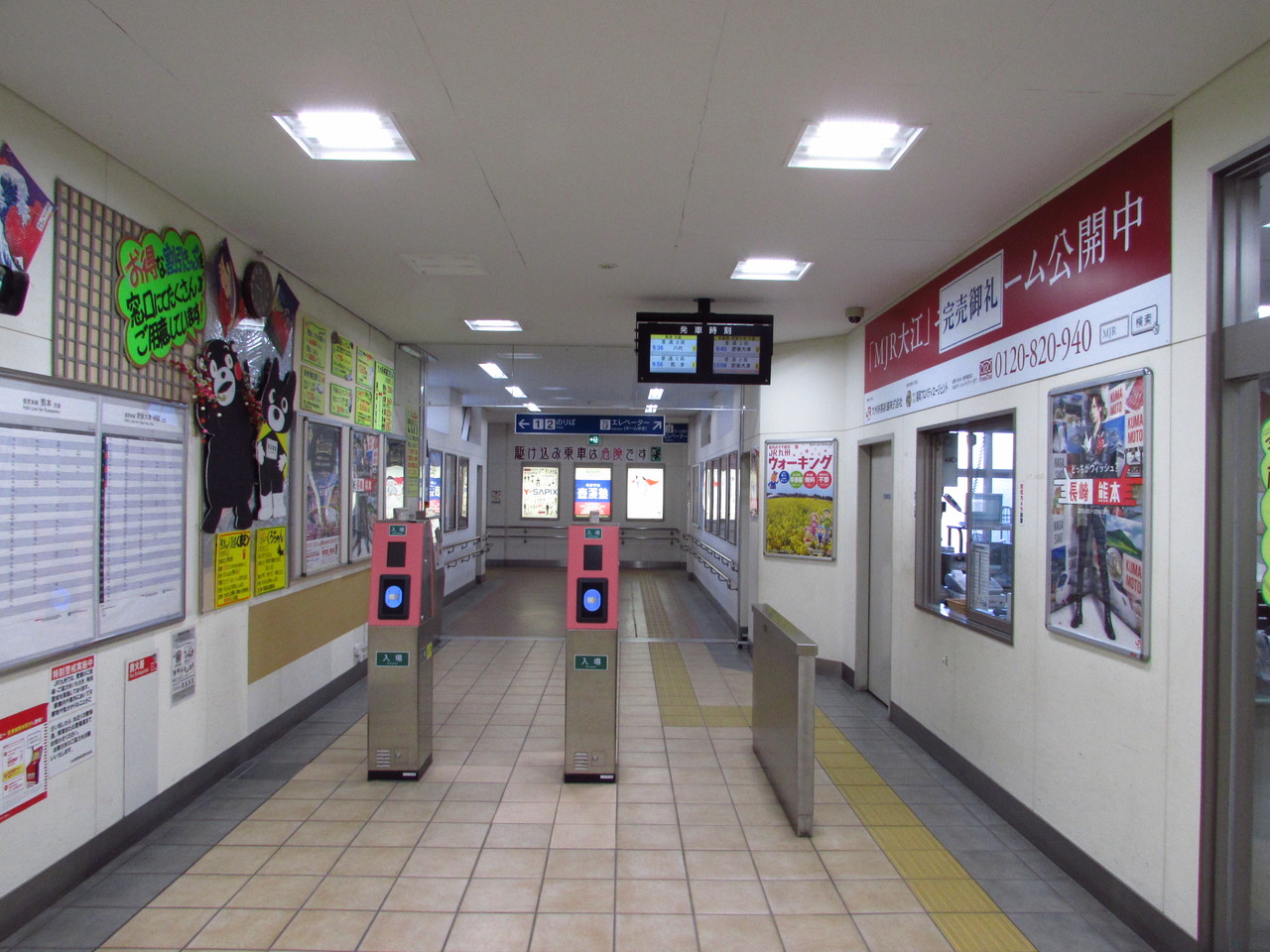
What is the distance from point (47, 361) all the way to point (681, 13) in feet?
8.39

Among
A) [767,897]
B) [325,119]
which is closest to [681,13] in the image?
[325,119]

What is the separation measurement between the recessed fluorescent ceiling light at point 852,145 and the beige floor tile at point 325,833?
3539mm

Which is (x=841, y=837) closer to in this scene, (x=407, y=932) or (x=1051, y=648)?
(x=1051, y=648)

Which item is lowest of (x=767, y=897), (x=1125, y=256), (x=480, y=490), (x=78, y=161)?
(x=767, y=897)

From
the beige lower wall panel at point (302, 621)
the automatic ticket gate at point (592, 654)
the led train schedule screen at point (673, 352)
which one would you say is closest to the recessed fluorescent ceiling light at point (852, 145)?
the automatic ticket gate at point (592, 654)

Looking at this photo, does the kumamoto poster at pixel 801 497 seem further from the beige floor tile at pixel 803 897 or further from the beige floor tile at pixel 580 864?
the beige floor tile at pixel 580 864

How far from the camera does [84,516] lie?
9.62 feet

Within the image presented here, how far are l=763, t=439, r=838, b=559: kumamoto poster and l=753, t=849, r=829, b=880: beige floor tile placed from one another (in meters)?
3.35

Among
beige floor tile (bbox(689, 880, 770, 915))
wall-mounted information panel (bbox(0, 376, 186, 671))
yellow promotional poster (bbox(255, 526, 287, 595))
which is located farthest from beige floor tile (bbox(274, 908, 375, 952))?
yellow promotional poster (bbox(255, 526, 287, 595))

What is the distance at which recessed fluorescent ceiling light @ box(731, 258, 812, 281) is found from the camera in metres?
4.54

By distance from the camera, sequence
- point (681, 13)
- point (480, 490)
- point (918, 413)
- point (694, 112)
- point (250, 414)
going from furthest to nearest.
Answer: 1. point (480, 490)
2. point (918, 413)
3. point (250, 414)
4. point (694, 112)
5. point (681, 13)

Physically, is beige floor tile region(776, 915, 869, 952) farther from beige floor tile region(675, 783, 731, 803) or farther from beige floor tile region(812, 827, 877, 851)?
beige floor tile region(675, 783, 731, 803)

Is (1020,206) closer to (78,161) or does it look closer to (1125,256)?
(1125,256)

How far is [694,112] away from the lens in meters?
2.69
